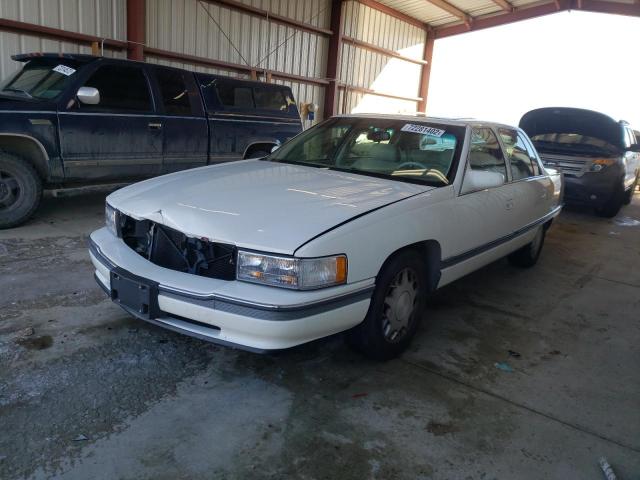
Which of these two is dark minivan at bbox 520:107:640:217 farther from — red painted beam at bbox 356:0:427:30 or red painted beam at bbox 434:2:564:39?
red painted beam at bbox 434:2:564:39

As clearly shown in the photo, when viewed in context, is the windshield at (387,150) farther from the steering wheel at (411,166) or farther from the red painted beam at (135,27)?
the red painted beam at (135,27)

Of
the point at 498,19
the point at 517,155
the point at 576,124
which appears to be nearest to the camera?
the point at 517,155

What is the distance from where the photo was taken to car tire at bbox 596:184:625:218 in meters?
9.38

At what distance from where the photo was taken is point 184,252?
2924 mm

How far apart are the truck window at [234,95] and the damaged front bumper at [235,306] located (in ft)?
16.6

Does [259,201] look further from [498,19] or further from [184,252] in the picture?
[498,19]

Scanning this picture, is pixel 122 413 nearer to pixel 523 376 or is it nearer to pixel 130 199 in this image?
pixel 130 199

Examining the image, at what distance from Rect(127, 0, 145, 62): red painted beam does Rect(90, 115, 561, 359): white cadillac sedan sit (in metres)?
A: 6.19

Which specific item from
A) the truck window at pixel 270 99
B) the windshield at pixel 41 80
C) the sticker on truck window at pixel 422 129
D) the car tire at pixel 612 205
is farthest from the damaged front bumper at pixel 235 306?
the car tire at pixel 612 205

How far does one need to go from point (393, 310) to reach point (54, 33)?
7834 millimetres

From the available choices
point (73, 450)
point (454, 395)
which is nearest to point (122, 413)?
point (73, 450)

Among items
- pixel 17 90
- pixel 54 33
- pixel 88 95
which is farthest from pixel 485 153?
pixel 54 33

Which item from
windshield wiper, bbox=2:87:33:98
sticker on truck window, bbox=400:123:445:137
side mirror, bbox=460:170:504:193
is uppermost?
windshield wiper, bbox=2:87:33:98

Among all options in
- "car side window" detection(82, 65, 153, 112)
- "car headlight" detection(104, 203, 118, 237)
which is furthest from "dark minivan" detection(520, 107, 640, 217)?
"car headlight" detection(104, 203, 118, 237)
